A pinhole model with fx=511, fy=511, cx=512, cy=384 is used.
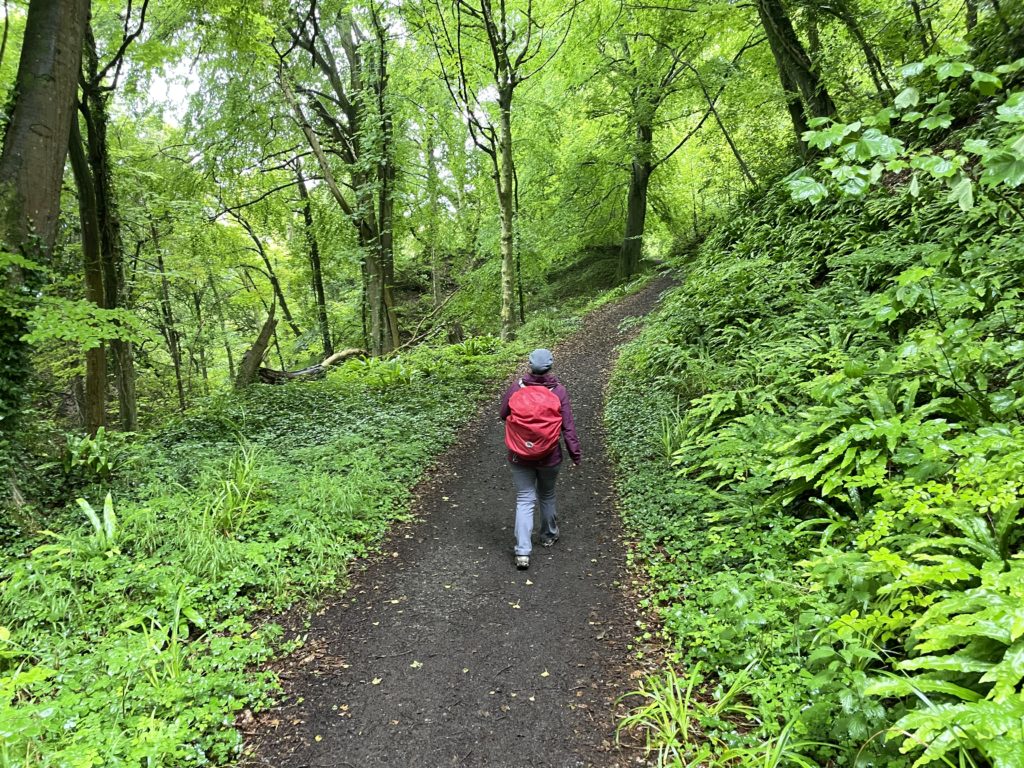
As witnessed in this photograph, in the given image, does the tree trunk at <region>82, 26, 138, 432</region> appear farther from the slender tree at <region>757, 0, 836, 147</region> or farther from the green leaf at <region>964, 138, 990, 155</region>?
the slender tree at <region>757, 0, 836, 147</region>

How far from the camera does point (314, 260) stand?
58.7ft

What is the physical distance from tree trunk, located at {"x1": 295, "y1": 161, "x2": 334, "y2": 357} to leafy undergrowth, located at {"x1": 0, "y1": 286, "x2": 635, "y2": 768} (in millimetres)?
10325

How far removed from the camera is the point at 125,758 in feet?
8.44

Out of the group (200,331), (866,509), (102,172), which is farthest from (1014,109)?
(200,331)

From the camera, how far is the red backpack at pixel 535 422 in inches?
187

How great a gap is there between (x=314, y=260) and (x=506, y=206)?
27.2 ft

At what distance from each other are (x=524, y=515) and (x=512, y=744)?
2.10m

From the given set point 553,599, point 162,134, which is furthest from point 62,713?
point 162,134

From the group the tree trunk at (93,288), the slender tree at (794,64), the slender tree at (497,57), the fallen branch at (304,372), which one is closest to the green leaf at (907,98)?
the slender tree at (794,64)

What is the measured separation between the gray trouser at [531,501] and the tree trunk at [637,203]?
14512 mm

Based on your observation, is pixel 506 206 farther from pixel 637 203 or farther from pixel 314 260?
pixel 314 260

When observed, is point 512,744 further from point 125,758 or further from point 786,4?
point 786,4

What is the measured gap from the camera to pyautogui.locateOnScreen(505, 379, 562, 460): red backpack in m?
4.75

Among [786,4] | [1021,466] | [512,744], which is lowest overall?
[512,744]
